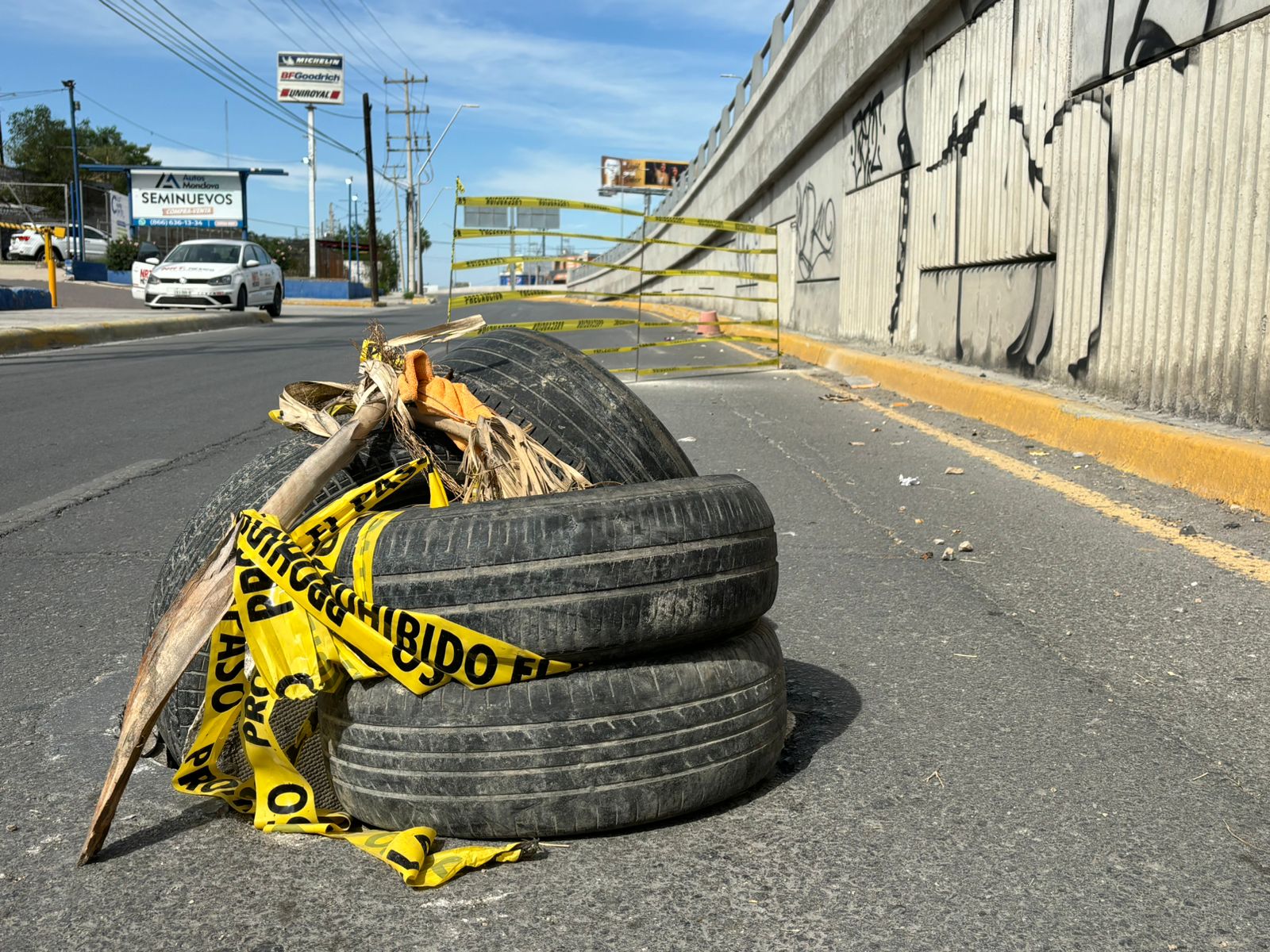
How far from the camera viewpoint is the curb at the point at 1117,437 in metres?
5.00

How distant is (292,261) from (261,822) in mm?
77030

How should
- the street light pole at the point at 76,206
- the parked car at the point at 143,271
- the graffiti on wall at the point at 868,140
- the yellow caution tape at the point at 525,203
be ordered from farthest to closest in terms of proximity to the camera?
1. the street light pole at the point at 76,206
2. the parked car at the point at 143,271
3. the graffiti on wall at the point at 868,140
4. the yellow caution tape at the point at 525,203

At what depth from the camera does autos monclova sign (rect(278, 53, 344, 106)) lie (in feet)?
263

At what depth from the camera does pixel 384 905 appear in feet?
6.19

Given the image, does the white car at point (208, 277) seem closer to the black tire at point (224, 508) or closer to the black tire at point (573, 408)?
the black tire at point (573, 408)

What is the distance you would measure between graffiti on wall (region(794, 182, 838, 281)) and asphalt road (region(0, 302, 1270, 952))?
13.4 metres

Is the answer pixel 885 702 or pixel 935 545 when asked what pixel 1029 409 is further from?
pixel 885 702

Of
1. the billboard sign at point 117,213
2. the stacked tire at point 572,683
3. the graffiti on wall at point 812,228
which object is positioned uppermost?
the billboard sign at point 117,213

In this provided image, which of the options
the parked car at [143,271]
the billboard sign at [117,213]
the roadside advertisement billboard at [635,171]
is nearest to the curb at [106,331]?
the parked car at [143,271]

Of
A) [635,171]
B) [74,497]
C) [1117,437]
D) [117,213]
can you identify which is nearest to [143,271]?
[117,213]

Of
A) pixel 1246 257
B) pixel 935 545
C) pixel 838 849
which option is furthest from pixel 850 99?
pixel 838 849

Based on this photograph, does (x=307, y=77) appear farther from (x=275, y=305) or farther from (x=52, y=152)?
(x=275, y=305)

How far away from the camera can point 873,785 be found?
92.4 inches

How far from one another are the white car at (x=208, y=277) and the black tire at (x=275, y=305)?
0.97 m
